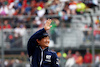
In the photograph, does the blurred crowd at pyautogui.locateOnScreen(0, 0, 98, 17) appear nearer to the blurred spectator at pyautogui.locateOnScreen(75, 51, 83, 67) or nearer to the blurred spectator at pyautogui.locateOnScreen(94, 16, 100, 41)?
the blurred spectator at pyautogui.locateOnScreen(94, 16, 100, 41)

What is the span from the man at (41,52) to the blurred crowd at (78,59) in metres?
4.55

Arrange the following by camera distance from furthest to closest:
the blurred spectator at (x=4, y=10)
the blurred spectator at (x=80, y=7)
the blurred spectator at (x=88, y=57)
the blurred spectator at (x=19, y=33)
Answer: the blurred spectator at (x=4, y=10), the blurred spectator at (x=80, y=7), the blurred spectator at (x=19, y=33), the blurred spectator at (x=88, y=57)

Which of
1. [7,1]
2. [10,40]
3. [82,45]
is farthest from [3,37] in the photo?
[7,1]

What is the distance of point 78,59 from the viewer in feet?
29.8

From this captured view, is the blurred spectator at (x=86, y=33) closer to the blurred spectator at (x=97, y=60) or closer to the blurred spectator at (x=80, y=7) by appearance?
the blurred spectator at (x=97, y=60)

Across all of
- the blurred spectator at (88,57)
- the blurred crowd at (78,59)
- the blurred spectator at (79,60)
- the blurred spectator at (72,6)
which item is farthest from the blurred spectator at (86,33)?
the blurred spectator at (72,6)

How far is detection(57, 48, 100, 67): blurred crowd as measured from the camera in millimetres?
8938

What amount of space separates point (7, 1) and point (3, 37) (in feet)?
12.1

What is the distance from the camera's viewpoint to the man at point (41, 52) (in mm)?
4348

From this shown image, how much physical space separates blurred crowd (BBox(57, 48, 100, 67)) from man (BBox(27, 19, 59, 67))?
4.55 metres

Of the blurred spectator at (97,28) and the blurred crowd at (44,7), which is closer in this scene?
the blurred spectator at (97,28)

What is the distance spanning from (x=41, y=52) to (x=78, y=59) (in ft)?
15.9

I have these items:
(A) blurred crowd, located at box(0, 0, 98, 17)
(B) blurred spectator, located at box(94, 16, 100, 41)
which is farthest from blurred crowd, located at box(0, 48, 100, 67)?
(A) blurred crowd, located at box(0, 0, 98, 17)

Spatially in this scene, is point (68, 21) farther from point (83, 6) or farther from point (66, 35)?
point (83, 6)
